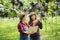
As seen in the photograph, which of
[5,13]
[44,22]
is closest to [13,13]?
[5,13]

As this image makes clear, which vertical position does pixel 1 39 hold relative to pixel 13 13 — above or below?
below

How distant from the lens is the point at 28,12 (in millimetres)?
4297

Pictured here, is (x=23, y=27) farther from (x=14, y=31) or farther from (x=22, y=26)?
(x=14, y=31)

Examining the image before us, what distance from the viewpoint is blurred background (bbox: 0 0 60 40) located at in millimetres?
4340

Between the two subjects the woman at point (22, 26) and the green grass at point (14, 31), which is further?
the green grass at point (14, 31)

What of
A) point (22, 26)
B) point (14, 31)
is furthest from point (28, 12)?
point (14, 31)

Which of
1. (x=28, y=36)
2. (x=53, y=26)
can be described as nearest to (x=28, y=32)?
(x=28, y=36)

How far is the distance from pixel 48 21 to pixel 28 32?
0.31m

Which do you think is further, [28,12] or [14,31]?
[14,31]

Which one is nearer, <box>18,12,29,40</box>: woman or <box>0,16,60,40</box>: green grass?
<box>18,12,29,40</box>: woman

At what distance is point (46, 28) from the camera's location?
4.41 metres

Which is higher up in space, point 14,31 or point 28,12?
point 28,12

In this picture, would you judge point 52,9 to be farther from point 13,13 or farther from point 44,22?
point 13,13

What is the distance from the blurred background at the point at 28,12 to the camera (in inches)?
171
